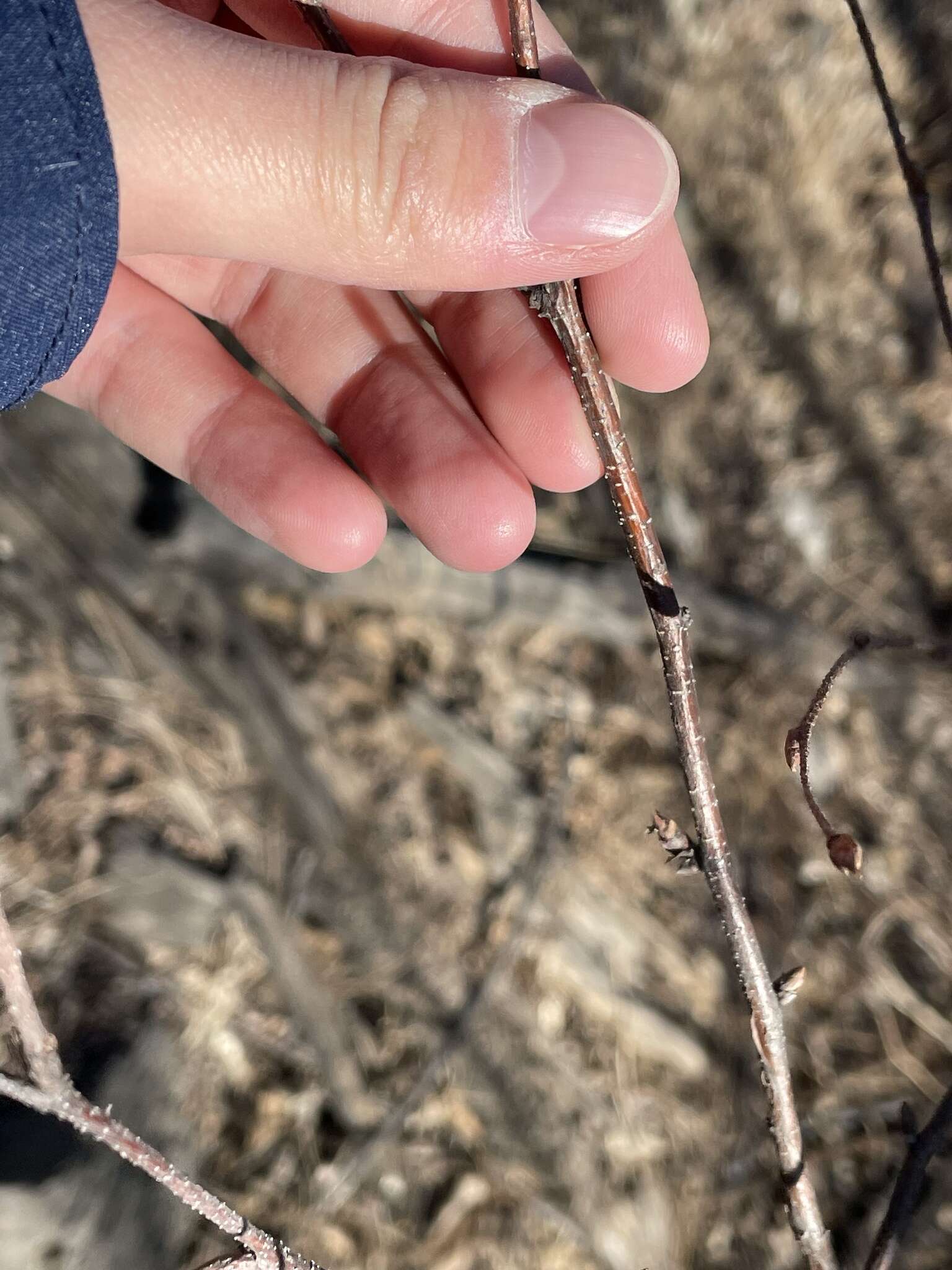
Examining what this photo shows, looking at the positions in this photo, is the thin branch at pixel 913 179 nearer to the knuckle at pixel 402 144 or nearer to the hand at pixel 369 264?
the hand at pixel 369 264

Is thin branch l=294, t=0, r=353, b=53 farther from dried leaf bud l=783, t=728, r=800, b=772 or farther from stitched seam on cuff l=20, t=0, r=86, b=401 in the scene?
dried leaf bud l=783, t=728, r=800, b=772

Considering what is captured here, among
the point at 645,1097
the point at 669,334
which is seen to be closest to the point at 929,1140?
the point at 669,334

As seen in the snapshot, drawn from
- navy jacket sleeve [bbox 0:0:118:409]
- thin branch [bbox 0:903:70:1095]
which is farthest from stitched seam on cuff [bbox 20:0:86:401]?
thin branch [bbox 0:903:70:1095]

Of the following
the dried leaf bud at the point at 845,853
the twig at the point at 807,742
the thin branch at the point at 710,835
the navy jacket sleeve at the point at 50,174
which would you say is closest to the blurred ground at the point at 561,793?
the navy jacket sleeve at the point at 50,174

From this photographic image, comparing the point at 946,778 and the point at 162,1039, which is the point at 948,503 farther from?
the point at 162,1039

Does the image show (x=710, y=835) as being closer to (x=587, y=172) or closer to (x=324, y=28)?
(x=587, y=172)
